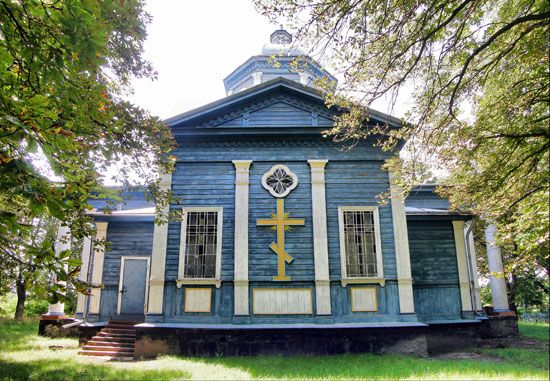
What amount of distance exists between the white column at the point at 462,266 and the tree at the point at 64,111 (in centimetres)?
934

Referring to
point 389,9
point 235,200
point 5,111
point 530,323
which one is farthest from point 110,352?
point 530,323

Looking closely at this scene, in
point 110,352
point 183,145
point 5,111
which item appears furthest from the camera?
point 183,145

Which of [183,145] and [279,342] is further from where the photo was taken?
[183,145]

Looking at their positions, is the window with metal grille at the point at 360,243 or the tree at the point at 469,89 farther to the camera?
the window with metal grille at the point at 360,243

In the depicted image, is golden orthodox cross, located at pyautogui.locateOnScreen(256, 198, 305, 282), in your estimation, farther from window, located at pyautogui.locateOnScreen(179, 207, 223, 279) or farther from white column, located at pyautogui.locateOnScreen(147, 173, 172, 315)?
white column, located at pyautogui.locateOnScreen(147, 173, 172, 315)

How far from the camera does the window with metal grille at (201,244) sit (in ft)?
33.9

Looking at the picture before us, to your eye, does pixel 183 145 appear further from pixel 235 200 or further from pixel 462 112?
pixel 462 112

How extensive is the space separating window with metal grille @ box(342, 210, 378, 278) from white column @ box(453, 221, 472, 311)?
3.74 meters

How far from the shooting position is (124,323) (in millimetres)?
12148

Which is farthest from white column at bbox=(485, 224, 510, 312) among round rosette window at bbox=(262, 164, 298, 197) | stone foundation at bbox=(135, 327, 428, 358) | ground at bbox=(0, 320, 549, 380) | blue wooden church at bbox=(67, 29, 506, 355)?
round rosette window at bbox=(262, 164, 298, 197)

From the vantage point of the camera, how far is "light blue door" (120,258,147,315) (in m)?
13.2

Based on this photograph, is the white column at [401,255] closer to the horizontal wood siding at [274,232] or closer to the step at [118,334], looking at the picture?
the horizontal wood siding at [274,232]

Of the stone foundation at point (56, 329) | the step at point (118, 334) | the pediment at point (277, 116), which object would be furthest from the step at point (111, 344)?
the pediment at point (277, 116)

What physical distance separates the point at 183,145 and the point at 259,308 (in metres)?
4.76
